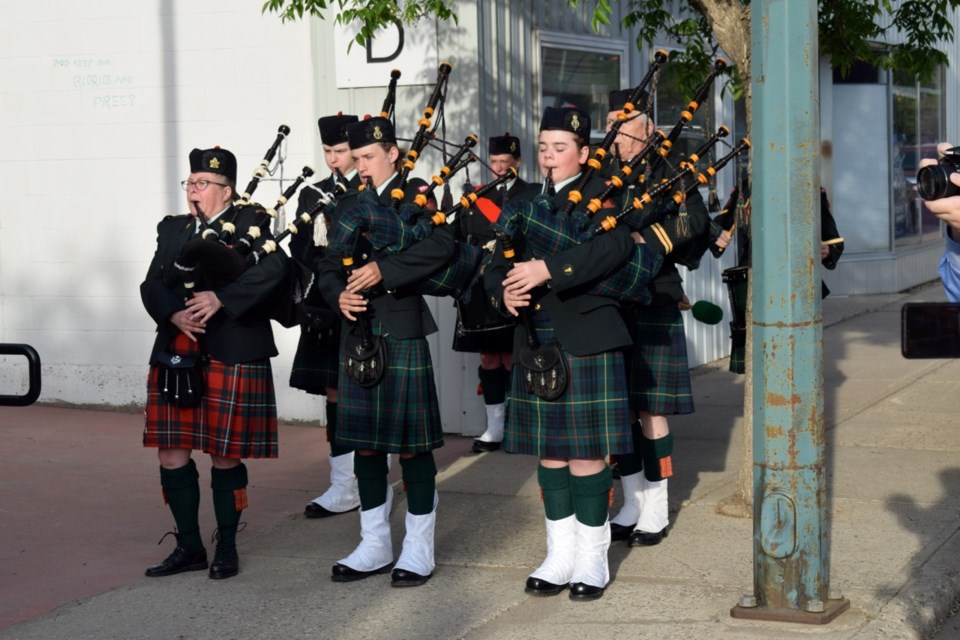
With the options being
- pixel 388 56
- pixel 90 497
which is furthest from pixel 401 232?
pixel 388 56

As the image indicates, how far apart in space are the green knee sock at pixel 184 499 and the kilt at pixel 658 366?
186 cm

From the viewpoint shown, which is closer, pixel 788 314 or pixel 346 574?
pixel 788 314

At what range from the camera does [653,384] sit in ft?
20.1

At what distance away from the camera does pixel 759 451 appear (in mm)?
4746

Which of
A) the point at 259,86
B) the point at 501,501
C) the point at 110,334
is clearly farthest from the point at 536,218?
the point at 110,334

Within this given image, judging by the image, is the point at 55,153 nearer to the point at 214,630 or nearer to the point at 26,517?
the point at 26,517

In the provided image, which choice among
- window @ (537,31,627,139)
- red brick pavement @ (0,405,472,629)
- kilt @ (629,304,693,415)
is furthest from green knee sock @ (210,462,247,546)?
window @ (537,31,627,139)

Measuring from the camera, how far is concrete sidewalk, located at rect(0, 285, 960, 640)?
5.00 meters

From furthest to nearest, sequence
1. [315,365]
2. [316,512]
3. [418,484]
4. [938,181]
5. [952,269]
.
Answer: [315,365]
[316,512]
[418,484]
[952,269]
[938,181]

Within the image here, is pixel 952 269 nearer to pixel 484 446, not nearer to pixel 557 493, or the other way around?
pixel 557 493

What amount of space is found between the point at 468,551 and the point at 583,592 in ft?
2.97

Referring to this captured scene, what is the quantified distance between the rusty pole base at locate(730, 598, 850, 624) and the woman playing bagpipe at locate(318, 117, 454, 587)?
1.30 meters

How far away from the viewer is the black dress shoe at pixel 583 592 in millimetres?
5168

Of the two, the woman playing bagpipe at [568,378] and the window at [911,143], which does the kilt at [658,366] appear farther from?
the window at [911,143]
